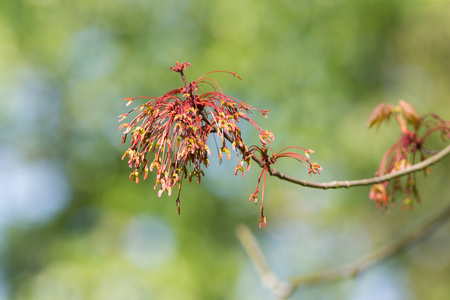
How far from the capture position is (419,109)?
9891 millimetres

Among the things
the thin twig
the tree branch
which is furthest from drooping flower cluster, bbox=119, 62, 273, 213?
the thin twig

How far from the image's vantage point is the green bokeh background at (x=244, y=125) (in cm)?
1042

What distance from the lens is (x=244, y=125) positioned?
9977mm

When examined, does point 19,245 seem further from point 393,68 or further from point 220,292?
point 393,68

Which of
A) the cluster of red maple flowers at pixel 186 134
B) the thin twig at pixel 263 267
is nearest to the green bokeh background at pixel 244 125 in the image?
the thin twig at pixel 263 267

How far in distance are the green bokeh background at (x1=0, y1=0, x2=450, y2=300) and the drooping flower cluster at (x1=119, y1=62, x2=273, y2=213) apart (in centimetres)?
798

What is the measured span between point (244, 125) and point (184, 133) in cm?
817

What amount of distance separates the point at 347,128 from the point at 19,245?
6793mm

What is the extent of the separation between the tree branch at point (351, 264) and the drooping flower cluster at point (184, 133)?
1034 millimetres

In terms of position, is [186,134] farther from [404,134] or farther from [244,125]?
[244,125]

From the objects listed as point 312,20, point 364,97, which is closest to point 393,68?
point 364,97

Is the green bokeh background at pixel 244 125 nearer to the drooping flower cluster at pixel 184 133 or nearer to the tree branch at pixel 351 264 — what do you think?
the tree branch at pixel 351 264

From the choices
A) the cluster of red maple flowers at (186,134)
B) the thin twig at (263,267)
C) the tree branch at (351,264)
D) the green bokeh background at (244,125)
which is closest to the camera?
the cluster of red maple flowers at (186,134)

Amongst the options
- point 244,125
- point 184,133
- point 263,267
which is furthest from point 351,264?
point 244,125
